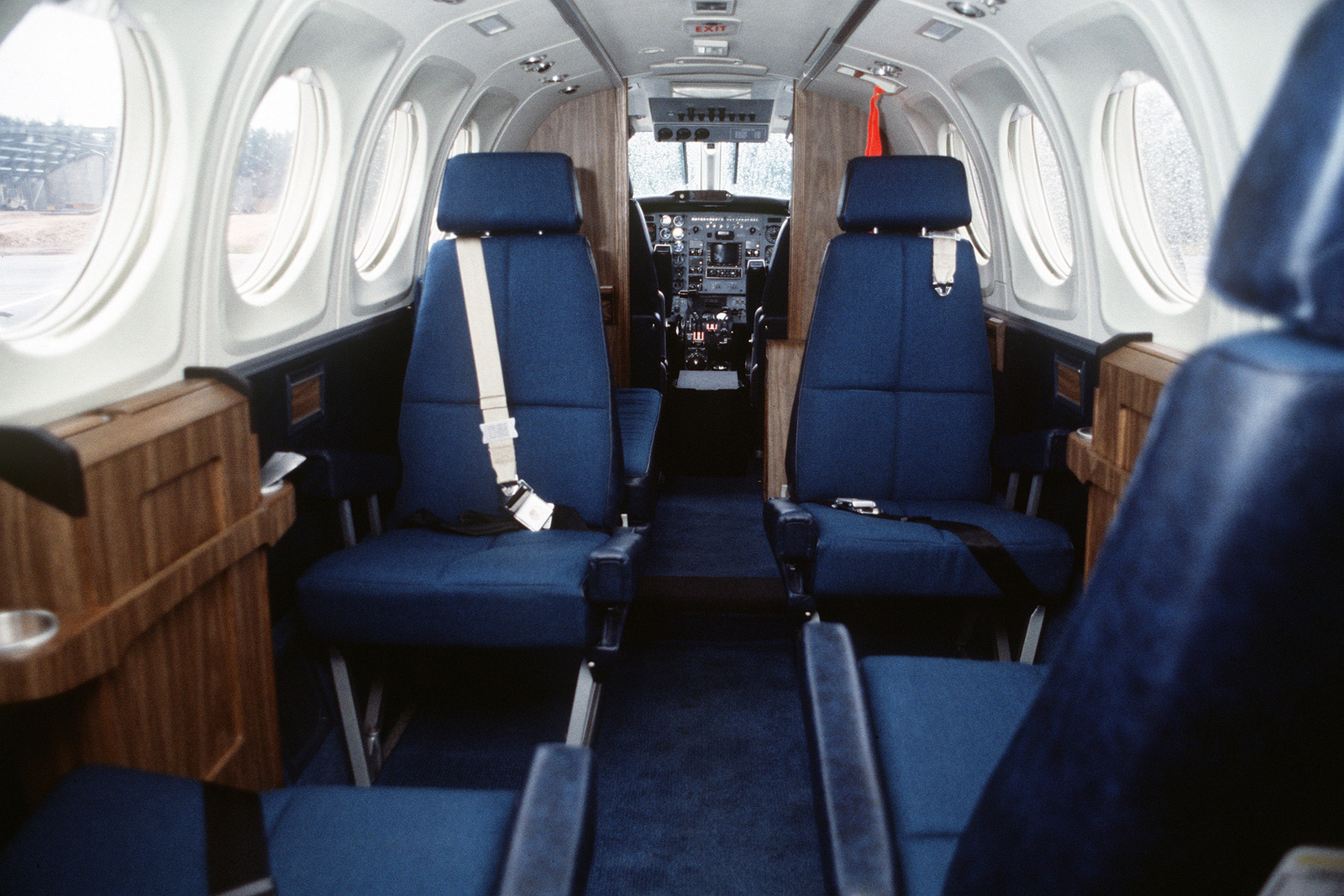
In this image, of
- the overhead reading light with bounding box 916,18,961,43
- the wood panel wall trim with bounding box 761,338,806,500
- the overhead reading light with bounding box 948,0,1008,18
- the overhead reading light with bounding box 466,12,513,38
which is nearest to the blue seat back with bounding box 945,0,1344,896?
the overhead reading light with bounding box 948,0,1008,18

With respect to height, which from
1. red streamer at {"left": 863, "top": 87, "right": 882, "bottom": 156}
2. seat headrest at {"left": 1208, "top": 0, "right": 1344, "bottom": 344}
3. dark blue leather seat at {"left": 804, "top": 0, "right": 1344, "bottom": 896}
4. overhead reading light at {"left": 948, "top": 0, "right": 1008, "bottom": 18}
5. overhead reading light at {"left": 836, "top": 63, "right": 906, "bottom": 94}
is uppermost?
overhead reading light at {"left": 836, "top": 63, "right": 906, "bottom": 94}

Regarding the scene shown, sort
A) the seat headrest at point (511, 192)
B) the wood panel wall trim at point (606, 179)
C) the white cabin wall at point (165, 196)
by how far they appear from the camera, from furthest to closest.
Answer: the wood panel wall trim at point (606, 179), the seat headrest at point (511, 192), the white cabin wall at point (165, 196)

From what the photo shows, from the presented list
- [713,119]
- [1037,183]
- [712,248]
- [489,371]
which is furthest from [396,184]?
[712,248]

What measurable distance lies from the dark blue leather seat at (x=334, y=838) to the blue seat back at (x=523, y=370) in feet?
4.87

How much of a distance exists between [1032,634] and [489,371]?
179cm

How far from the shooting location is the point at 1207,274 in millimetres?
537

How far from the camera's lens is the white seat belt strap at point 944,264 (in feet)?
9.52

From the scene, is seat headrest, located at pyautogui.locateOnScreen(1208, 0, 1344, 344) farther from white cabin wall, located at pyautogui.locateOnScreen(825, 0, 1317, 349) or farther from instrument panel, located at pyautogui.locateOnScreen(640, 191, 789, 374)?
instrument panel, located at pyautogui.locateOnScreen(640, 191, 789, 374)

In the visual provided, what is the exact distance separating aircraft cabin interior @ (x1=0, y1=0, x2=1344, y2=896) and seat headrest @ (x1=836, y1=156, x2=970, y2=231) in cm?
2

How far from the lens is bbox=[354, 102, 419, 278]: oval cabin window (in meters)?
3.95

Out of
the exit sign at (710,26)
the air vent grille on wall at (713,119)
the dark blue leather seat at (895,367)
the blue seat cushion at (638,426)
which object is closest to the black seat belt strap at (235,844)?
the blue seat cushion at (638,426)

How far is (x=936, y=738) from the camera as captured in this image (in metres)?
1.49

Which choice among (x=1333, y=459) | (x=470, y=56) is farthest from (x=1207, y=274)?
(x=470, y=56)

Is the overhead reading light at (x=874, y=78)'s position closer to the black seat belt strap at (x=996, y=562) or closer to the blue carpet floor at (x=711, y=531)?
the blue carpet floor at (x=711, y=531)
